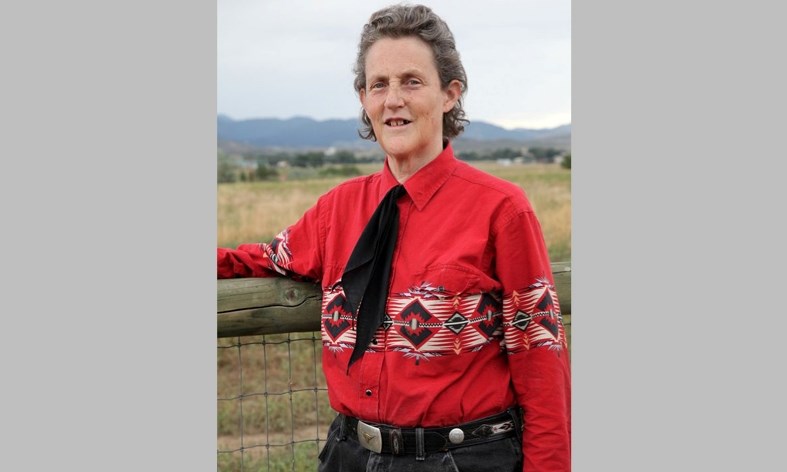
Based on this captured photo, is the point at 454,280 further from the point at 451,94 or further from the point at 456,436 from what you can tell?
the point at 451,94

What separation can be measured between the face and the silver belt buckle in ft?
2.48

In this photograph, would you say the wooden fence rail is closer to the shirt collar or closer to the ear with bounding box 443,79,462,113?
the shirt collar

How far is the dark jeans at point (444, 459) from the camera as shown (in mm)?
2102

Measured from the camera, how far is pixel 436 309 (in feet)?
6.88

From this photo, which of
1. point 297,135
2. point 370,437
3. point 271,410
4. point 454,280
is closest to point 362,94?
point 454,280

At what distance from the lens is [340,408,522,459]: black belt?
2100 millimetres

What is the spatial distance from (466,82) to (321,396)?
4.18 metres

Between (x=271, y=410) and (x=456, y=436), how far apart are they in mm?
3445

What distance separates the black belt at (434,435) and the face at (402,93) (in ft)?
2.48

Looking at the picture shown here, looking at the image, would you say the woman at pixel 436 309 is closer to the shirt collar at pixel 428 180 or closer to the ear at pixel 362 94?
the shirt collar at pixel 428 180

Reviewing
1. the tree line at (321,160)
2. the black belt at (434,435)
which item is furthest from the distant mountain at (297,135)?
the black belt at (434,435)

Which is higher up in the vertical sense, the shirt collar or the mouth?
the mouth

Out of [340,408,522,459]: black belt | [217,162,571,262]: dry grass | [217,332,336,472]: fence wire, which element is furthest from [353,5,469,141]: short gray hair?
[217,162,571,262]: dry grass

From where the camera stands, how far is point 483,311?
2.13 metres
